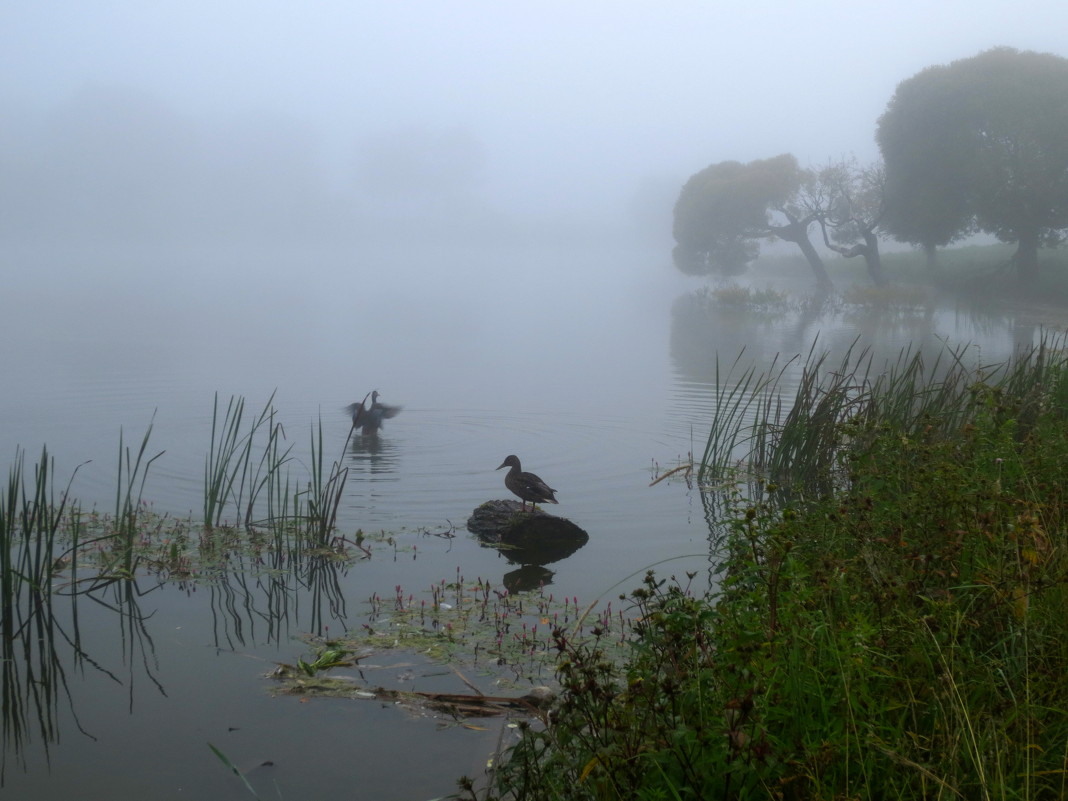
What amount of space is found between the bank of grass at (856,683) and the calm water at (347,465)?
1.19m

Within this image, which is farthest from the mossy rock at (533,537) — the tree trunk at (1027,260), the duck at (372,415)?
the tree trunk at (1027,260)

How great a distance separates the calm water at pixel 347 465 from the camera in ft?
13.5

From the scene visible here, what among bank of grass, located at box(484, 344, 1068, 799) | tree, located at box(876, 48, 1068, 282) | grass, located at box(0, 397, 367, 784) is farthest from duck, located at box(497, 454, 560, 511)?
tree, located at box(876, 48, 1068, 282)

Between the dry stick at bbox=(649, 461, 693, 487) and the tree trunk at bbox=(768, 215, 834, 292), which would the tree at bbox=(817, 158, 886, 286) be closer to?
the tree trunk at bbox=(768, 215, 834, 292)

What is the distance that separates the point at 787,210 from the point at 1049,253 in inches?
476

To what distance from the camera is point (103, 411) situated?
13891mm

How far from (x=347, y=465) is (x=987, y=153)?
32866mm

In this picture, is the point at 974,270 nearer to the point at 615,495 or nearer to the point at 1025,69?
the point at 1025,69

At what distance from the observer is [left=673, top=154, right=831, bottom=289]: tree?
49.6 metres

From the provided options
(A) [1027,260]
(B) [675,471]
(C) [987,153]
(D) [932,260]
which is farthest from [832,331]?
(B) [675,471]

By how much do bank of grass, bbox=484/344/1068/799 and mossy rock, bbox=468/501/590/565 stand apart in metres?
2.98

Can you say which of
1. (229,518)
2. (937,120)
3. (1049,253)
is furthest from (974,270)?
(229,518)

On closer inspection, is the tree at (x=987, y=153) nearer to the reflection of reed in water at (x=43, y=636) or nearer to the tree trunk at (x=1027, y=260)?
the tree trunk at (x=1027, y=260)

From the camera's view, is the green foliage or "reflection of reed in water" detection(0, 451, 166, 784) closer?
"reflection of reed in water" detection(0, 451, 166, 784)
